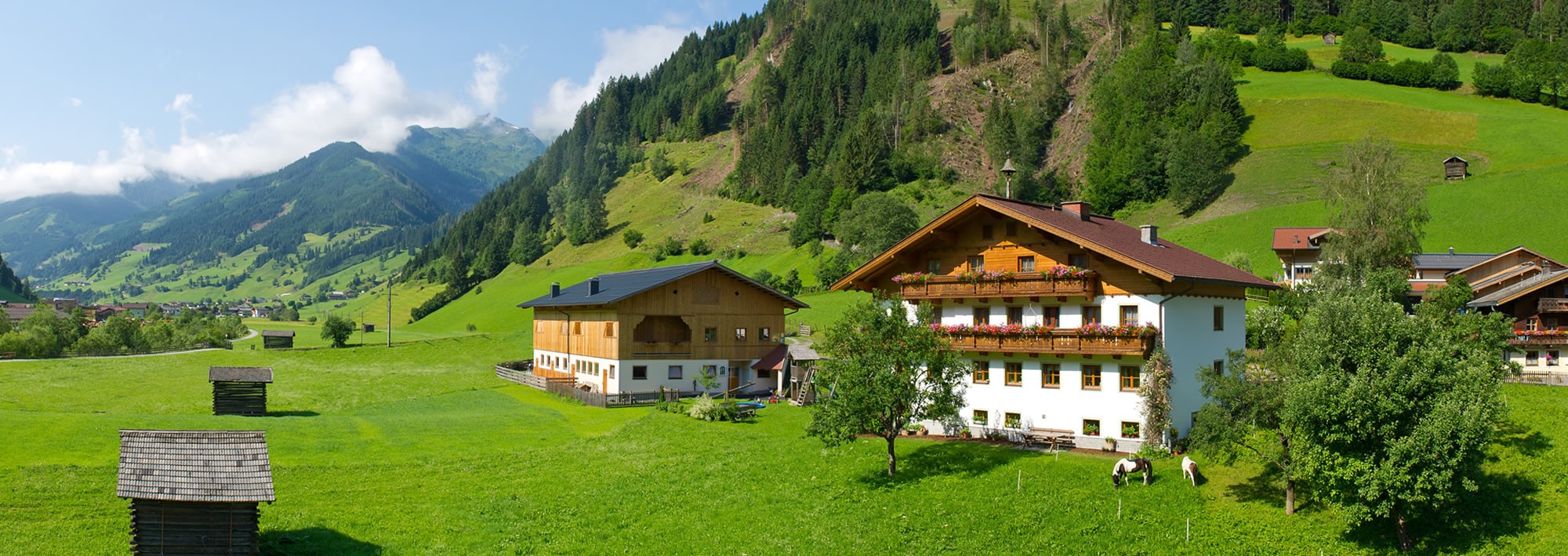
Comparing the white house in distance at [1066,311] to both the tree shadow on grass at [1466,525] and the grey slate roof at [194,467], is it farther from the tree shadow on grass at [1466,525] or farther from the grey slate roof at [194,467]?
the grey slate roof at [194,467]

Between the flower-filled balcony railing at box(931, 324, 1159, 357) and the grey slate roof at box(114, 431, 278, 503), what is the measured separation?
2480cm

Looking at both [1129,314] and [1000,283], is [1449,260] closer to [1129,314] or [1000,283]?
[1129,314]

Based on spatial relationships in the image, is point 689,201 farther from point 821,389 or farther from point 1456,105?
point 821,389

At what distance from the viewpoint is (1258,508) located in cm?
2662

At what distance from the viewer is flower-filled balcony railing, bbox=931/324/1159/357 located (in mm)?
32250

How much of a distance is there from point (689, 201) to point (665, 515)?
156926mm

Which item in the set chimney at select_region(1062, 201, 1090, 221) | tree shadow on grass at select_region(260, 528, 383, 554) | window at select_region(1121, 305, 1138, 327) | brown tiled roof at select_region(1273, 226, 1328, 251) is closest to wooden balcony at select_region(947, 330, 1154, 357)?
window at select_region(1121, 305, 1138, 327)

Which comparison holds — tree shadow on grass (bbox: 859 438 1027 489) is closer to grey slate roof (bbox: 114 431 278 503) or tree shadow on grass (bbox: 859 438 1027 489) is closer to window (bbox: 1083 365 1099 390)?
window (bbox: 1083 365 1099 390)

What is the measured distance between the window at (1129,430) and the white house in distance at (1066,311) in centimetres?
4

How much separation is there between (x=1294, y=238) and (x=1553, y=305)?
33764 millimetres

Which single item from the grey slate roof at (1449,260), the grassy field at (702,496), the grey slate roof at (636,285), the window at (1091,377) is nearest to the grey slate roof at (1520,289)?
the grey slate roof at (1449,260)

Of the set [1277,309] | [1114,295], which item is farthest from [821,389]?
[1277,309]

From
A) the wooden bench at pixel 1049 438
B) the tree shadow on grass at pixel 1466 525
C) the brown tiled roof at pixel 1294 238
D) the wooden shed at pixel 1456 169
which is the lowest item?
the tree shadow on grass at pixel 1466 525

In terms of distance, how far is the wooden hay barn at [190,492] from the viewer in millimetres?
21438
